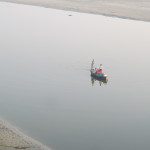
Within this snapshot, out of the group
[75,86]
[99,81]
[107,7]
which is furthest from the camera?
[107,7]

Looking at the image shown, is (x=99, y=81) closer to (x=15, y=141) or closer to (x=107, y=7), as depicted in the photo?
(x=15, y=141)

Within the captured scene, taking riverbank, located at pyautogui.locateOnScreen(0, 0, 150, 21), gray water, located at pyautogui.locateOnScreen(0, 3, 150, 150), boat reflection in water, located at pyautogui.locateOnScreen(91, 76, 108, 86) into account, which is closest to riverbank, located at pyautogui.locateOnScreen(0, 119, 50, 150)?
gray water, located at pyautogui.locateOnScreen(0, 3, 150, 150)

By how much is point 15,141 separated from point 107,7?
56318mm

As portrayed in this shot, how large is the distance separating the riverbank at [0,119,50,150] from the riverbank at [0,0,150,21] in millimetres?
46729

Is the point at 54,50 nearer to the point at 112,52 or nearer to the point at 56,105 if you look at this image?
the point at 112,52

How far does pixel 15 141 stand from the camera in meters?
17.8

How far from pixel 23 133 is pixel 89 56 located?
18.5 meters

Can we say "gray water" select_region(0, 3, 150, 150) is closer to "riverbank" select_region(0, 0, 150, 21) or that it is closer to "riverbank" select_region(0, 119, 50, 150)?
"riverbank" select_region(0, 119, 50, 150)

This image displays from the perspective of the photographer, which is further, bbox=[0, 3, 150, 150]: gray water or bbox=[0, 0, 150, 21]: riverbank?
bbox=[0, 0, 150, 21]: riverbank

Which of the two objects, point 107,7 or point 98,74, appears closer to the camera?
point 98,74

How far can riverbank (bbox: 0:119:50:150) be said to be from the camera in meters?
17.0

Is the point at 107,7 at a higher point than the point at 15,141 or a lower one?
higher

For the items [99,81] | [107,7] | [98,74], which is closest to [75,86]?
[99,81]

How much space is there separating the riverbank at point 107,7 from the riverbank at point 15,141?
4673cm
